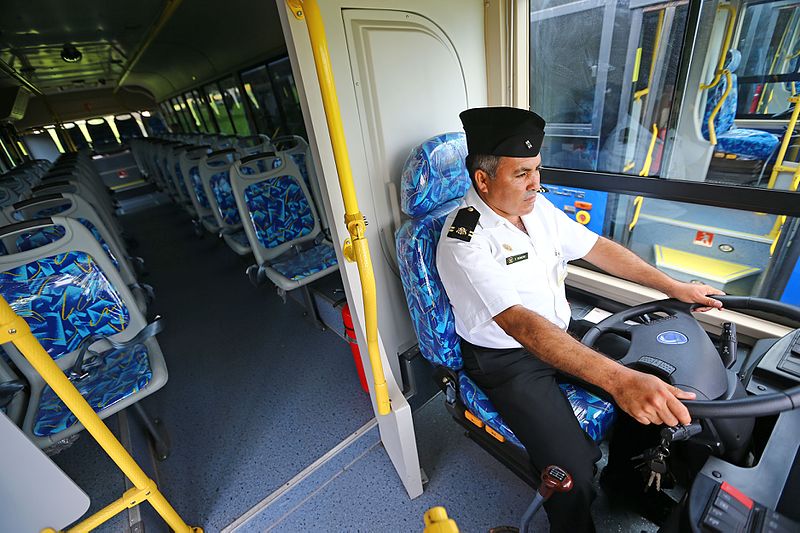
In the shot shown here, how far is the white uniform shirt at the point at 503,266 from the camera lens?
52.4 inches

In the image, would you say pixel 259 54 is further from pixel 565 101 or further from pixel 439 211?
pixel 439 211

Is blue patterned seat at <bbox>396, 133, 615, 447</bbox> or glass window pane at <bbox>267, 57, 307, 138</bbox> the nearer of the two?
blue patterned seat at <bbox>396, 133, 615, 447</bbox>

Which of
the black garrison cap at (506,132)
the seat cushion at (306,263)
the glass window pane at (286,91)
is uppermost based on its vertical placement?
the glass window pane at (286,91)

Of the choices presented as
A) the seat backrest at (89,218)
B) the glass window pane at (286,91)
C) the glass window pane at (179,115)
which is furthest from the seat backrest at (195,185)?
the glass window pane at (179,115)

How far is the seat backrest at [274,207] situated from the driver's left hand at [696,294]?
2.71m

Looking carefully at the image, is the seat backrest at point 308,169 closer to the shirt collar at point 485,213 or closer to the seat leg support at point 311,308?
the seat leg support at point 311,308

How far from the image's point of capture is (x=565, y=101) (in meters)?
2.21

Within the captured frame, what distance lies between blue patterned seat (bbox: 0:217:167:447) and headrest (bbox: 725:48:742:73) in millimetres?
3167

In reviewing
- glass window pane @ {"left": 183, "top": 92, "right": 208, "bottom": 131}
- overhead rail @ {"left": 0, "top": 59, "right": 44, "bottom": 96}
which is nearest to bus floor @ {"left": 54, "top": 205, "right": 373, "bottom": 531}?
overhead rail @ {"left": 0, "top": 59, "right": 44, "bottom": 96}

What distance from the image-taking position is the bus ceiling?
505 centimetres

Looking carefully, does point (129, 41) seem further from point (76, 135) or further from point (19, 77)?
point (76, 135)

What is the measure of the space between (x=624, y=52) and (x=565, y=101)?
0.35 meters

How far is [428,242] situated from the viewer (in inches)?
58.5

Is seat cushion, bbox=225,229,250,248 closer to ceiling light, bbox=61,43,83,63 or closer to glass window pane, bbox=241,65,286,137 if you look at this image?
glass window pane, bbox=241,65,286,137
